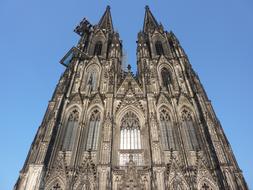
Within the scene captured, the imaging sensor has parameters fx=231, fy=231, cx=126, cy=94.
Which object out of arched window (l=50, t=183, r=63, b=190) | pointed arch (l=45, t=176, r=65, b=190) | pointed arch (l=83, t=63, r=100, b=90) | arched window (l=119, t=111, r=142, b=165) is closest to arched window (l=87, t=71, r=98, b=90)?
pointed arch (l=83, t=63, r=100, b=90)

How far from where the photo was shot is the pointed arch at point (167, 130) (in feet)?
62.3

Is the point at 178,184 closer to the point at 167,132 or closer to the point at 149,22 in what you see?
the point at 167,132

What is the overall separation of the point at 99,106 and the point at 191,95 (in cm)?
912

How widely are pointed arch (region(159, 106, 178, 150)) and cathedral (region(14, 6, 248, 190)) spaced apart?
0.08 metres

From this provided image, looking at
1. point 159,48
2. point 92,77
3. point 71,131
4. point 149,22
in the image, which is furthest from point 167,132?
point 149,22

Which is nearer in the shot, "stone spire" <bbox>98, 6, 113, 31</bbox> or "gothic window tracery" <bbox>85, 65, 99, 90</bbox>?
"gothic window tracery" <bbox>85, 65, 99, 90</bbox>

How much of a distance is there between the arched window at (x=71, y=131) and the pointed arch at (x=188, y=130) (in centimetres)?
933

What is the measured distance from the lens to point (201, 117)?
67.2 feet

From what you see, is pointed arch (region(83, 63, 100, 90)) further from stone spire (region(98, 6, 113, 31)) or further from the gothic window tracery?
stone spire (region(98, 6, 113, 31))

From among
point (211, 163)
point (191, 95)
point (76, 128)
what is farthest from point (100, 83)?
point (211, 163)

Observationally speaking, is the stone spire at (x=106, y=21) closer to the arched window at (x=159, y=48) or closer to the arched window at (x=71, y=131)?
the arched window at (x=159, y=48)

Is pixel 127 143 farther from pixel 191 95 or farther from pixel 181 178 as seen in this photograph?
pixel 191 95

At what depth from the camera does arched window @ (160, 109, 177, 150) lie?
19.0 meters

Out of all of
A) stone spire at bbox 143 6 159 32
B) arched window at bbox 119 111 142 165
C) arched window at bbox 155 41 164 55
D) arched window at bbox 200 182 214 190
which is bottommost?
arched window at bbox 200 182 214 190
